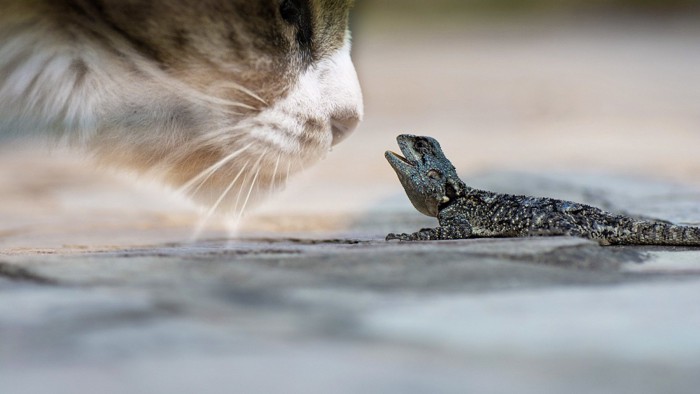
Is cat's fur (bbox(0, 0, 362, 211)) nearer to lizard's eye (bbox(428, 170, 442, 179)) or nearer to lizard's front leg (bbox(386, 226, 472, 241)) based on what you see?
lizard's front leg (bbox(386, 226, 472, 241))

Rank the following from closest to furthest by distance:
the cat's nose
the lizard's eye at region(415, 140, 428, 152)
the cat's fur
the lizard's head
A: the cat's fur → the cat's nose → the lizard's head → the lizard's eye at region(415, 140, 428, 152)

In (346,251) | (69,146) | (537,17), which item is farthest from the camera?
(537,17)

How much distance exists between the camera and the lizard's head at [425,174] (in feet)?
10.1

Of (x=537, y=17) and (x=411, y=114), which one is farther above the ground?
(x=537, y=17)

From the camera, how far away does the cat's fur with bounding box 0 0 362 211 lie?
2227mm

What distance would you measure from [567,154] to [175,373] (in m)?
4.41

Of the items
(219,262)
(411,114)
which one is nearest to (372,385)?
(219,262)

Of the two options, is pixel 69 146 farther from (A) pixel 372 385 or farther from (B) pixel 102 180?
(B) pixel 102 180

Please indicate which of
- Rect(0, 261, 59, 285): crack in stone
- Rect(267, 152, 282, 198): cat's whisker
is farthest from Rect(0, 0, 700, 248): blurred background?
Rect(0, 261, 59, 285): crack in stone

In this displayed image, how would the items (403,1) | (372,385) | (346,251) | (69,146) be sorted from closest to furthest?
(372,385), (346,251), (69,146), (403,1)

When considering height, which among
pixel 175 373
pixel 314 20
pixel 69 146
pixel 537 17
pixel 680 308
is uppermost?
pixel 537 17

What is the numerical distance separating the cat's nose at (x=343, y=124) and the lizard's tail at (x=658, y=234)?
2.58 ft

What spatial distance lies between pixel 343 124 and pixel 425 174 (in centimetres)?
55

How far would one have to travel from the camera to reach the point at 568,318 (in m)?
1.36
